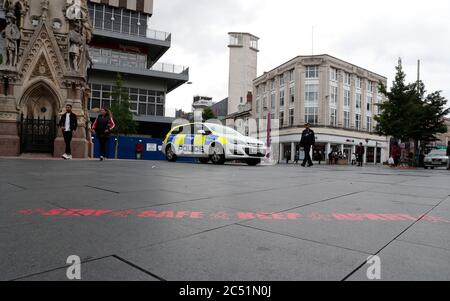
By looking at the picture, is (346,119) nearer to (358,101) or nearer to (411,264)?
(358,101)

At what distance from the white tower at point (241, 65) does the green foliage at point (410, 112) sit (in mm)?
38031

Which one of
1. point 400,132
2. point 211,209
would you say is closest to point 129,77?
point 400,132

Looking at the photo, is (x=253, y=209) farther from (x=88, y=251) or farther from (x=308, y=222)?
(x=88, y=251)

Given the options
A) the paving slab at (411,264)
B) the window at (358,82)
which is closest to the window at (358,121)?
the window at (358,82)

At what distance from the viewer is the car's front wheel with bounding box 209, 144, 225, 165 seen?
40.3 ft

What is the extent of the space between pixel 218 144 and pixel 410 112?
21.4 meters

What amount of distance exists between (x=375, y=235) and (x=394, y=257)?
0.48 meters

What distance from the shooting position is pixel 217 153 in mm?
12500

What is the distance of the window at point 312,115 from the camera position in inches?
1804

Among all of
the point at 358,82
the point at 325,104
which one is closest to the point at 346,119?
the point at 325,104

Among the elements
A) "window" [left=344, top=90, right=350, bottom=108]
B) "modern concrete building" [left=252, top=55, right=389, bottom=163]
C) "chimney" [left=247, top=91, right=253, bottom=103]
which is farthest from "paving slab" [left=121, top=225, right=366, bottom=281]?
"chimney" [left=247, top=91, right=253, bottom=103]

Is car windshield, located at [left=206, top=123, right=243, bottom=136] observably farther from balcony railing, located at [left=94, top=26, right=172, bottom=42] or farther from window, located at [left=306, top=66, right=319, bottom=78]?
window, located at [left=306, top=66, right=319, bottom=78]
